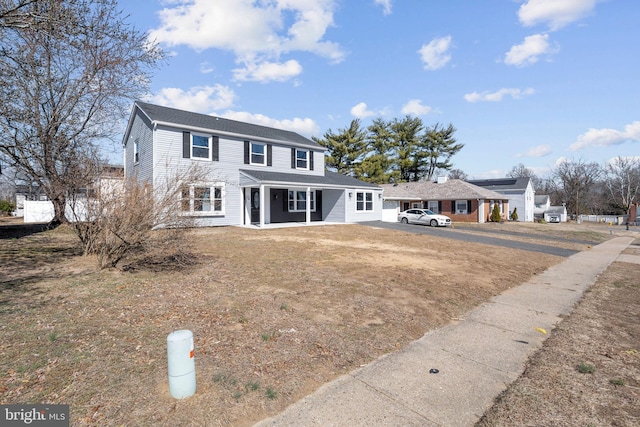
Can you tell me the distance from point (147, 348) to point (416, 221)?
26709mm

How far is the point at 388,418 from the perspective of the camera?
281 cm

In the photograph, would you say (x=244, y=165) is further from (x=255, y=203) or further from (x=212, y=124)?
(x=212, y=124)

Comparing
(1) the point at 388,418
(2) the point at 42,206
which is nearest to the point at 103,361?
(1) the point at 388,418

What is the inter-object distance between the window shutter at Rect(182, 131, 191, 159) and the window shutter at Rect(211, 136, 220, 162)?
1369mm

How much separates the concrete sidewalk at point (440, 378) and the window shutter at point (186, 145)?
1717 centimetres

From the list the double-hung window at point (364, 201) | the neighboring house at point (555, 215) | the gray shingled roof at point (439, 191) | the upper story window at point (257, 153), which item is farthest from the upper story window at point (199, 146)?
the neighboring house at point (555, 215)

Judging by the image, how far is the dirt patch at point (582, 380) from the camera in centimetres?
287

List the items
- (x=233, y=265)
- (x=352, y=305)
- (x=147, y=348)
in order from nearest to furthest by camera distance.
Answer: (x=147, y=348) < (x=352, y=305) < (x=233, y=265)

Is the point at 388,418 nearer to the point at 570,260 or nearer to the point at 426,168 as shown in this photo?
the point at 570,260

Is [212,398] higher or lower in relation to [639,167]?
lower

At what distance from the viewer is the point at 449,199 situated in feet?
115

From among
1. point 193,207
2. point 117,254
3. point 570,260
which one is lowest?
point 570,260

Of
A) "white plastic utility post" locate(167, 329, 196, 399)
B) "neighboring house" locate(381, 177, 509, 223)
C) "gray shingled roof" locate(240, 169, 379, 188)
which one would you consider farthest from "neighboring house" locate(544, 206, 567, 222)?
"white plastic utility post" locate(167, 329, 196, 399)

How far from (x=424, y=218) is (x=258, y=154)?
50.1ft
